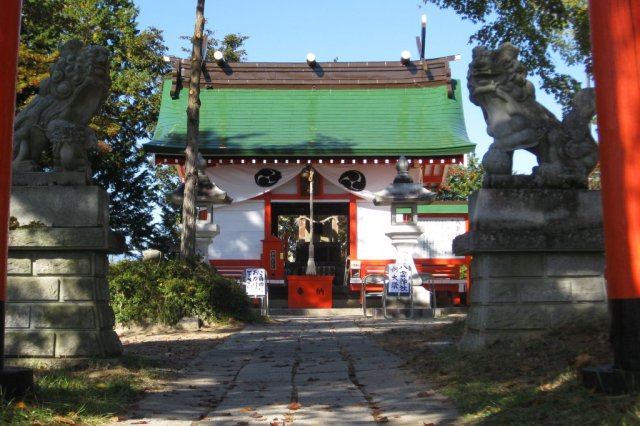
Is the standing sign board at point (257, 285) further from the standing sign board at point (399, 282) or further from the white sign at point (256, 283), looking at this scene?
the standing sign board at point (399, 282)

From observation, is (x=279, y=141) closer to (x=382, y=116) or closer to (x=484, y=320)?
(x=382, y=116)

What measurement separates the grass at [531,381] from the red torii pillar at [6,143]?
2699 mm

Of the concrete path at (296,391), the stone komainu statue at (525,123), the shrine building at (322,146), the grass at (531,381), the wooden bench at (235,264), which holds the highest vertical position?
the shrine building at (322,146)

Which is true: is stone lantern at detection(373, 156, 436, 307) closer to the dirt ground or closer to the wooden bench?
the wooden bench

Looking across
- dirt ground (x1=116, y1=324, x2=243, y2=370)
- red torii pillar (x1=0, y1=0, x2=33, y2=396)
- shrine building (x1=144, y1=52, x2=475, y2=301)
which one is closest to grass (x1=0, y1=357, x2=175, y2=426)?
red torii pillar (x1=0, y1=0, x2=33, y2=396)

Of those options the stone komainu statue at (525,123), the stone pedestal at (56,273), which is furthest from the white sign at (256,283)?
the stone komainu statue at (525,123)

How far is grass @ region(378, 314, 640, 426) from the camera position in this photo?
391 centimetres

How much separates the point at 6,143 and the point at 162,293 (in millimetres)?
7649

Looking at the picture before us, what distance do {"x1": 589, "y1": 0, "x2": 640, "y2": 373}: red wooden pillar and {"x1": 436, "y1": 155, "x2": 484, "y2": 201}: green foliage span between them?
1233 inches

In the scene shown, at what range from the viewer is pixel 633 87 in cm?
434

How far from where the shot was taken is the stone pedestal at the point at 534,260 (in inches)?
259

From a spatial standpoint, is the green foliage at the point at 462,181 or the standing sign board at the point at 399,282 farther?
the green foliage at the point at 462,181

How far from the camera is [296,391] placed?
5.80m

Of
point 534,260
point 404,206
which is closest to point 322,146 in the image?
point 404,206
